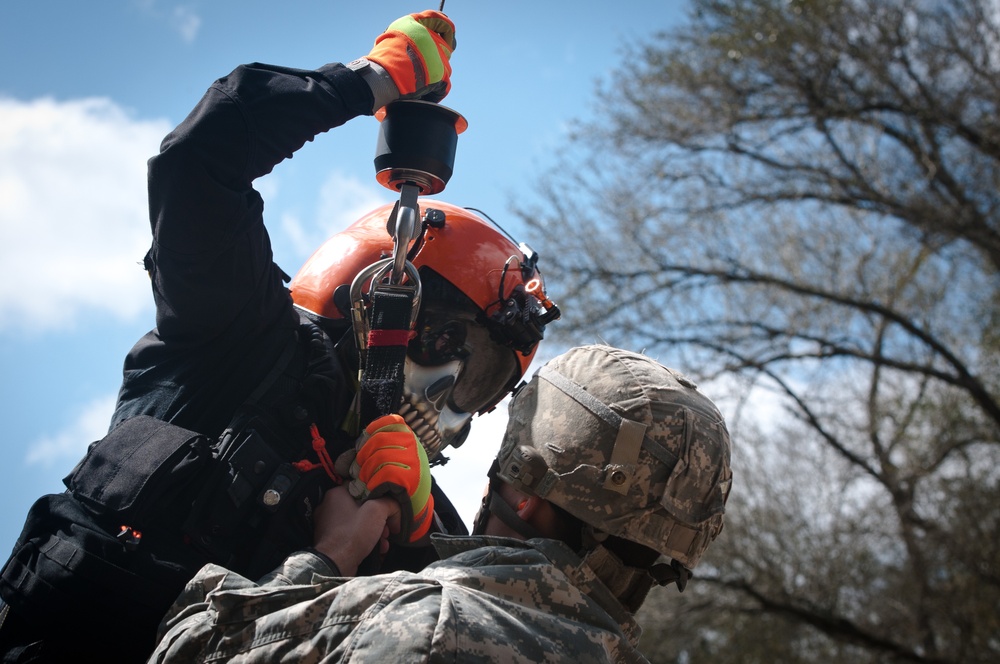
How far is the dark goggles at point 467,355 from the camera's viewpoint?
149 inches

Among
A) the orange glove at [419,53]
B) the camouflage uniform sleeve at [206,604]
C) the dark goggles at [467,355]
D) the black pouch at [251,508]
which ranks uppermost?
the orange glove at [419,53]

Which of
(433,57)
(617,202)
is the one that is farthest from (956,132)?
(433,57)

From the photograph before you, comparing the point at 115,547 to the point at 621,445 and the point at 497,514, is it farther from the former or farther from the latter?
the point at 621,445

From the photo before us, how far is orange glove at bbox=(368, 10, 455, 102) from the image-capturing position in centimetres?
327

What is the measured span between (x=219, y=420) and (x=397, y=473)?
564 millimetres

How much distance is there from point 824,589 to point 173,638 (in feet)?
45.0

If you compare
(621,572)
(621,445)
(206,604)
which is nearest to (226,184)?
(206,604)

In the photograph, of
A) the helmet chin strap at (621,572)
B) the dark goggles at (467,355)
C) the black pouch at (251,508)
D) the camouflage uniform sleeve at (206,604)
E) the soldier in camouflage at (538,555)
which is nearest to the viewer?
the soldier in camouflage at (538,555)

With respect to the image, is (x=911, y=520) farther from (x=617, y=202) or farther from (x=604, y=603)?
(x=604, y=603)

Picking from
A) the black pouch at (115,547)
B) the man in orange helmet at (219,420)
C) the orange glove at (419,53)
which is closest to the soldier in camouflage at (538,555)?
the man in orange helmet at (219,420)

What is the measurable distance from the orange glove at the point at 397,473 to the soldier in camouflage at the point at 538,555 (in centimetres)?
4

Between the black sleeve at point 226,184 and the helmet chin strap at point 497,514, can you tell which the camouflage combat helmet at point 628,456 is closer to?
the helmet chin strap at point 497,514

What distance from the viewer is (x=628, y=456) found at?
272 centimetres

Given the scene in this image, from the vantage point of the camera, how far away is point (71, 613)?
2.75m
